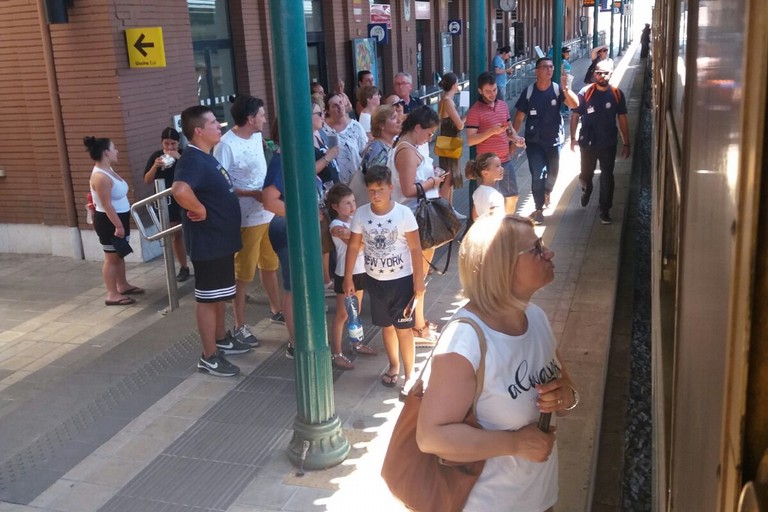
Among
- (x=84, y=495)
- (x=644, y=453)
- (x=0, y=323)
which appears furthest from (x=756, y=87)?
(x=0, y=323)

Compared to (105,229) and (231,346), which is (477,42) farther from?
(231,346)

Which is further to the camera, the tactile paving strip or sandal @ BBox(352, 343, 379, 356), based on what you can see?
sandal @ BBox(352, 343, 379, 356)

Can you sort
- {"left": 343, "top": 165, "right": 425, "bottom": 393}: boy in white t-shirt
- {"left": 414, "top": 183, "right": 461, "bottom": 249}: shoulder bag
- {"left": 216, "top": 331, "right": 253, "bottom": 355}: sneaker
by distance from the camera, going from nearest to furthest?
{"left": 343, "top": 165, "right": 425, "bottom": 393}: boy in white t-shirt
{"left": 414, "top": 183, "right": 461, "bottom": 249}: shoulder bag
{"left": 216, "top": 331, "right": 253, "bottom": 355}: sneaker

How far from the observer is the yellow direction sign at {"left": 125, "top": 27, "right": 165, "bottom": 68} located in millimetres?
8312

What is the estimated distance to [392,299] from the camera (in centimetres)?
488

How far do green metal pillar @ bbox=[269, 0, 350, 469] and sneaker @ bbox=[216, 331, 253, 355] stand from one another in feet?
5.54

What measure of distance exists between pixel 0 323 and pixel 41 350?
3.23 feet

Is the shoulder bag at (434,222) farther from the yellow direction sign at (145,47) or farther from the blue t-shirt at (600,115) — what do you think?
the yellow direction sign at (145,47)

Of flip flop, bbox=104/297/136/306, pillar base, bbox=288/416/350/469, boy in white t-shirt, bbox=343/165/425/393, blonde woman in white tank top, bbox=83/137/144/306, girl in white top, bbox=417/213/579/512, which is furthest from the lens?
flip flop, bbox=104/297/136/306

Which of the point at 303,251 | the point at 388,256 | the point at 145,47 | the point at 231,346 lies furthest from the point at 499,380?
the point at 145,47

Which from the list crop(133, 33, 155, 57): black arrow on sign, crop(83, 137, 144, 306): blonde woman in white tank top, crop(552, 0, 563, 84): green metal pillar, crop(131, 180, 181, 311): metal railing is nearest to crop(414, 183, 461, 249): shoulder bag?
crop(131, 180, 181, 311): metal railing

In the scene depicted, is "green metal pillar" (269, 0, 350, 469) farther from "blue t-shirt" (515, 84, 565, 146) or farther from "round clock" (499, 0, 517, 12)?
"round clock" (499, 0, 517, 12)

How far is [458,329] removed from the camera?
229 cm

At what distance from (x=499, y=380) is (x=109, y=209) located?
566 cm
